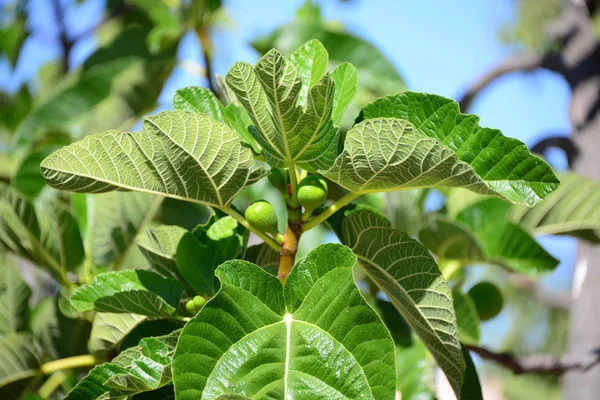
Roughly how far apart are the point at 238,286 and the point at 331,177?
0.13 m

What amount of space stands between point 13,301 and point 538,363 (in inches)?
35.1

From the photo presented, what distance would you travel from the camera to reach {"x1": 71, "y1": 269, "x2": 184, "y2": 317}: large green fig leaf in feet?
2.11

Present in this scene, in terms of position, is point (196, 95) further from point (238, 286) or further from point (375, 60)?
point (375, 60)

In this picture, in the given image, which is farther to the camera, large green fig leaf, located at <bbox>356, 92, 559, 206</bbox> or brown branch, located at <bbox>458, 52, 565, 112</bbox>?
brown branch, located at <bbox>458, 52, 565, 112</bbox>

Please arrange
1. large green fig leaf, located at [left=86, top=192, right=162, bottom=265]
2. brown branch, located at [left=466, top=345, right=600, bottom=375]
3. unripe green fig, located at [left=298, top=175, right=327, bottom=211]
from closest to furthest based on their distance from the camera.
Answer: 1. unripe green fig, located at [left=298, top=175, right=327, bottom=211]
2. large green fig leaf, located at [left=86, top=192, right=162, bottom=265]
3. brown branch, located at [left=466, top=345, right=600, bottom=375]

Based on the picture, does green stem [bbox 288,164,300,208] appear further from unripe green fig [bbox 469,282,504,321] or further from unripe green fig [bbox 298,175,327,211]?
unripe green fig [bbox 469,282,504,321]

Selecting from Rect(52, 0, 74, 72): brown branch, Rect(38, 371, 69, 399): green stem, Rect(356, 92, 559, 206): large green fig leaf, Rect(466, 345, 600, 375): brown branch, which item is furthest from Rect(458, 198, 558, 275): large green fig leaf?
Rect(52, 0, 74, 72): brown branch

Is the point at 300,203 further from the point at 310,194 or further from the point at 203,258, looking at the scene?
the point at 203,258

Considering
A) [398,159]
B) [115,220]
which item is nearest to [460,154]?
[398,159]

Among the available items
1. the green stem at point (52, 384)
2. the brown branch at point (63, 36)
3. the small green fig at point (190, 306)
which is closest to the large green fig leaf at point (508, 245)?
the small green fig at point (190, 306)

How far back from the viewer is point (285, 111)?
0.59 meters

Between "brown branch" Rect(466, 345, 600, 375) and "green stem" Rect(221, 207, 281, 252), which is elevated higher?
"green stem" Rect(221, 207, 281, 252)

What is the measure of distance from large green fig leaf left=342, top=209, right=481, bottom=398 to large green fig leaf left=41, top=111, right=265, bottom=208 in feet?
0.45

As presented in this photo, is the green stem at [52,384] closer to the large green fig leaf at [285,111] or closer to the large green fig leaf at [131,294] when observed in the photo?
the large green fig leaf at [131,294]
